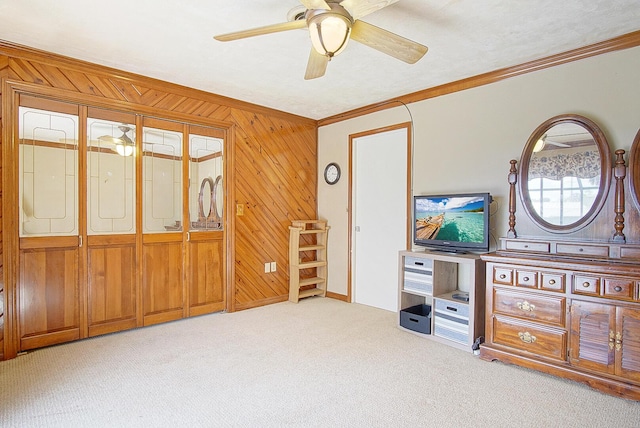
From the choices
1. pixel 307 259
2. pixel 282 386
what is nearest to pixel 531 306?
pixel 282 386

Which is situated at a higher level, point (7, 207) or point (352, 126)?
point (352, 126)

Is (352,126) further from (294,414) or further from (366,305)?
(294,414)

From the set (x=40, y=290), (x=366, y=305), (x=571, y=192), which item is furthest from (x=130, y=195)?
(x=571, y=192)

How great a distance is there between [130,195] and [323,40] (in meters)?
2.64

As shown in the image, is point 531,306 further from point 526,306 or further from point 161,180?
point 161,180

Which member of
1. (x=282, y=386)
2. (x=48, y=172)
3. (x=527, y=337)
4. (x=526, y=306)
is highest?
(x=48, y=172)

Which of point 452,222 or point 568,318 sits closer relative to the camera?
point 568,318

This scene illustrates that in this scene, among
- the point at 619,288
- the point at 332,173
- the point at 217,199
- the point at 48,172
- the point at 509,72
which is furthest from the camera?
the point at 332,173

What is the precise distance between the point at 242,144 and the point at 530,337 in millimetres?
3605

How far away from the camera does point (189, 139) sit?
3.96 meters

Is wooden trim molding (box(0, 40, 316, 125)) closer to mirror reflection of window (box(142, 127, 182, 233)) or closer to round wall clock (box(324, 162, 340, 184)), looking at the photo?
mirror reflection of window (box(142, 127, 182, 233))

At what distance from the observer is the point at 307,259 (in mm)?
5055

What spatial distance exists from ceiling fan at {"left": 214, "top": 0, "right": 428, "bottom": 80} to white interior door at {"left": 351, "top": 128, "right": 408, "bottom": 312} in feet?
6.67

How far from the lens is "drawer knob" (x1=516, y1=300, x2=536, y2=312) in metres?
2.70
